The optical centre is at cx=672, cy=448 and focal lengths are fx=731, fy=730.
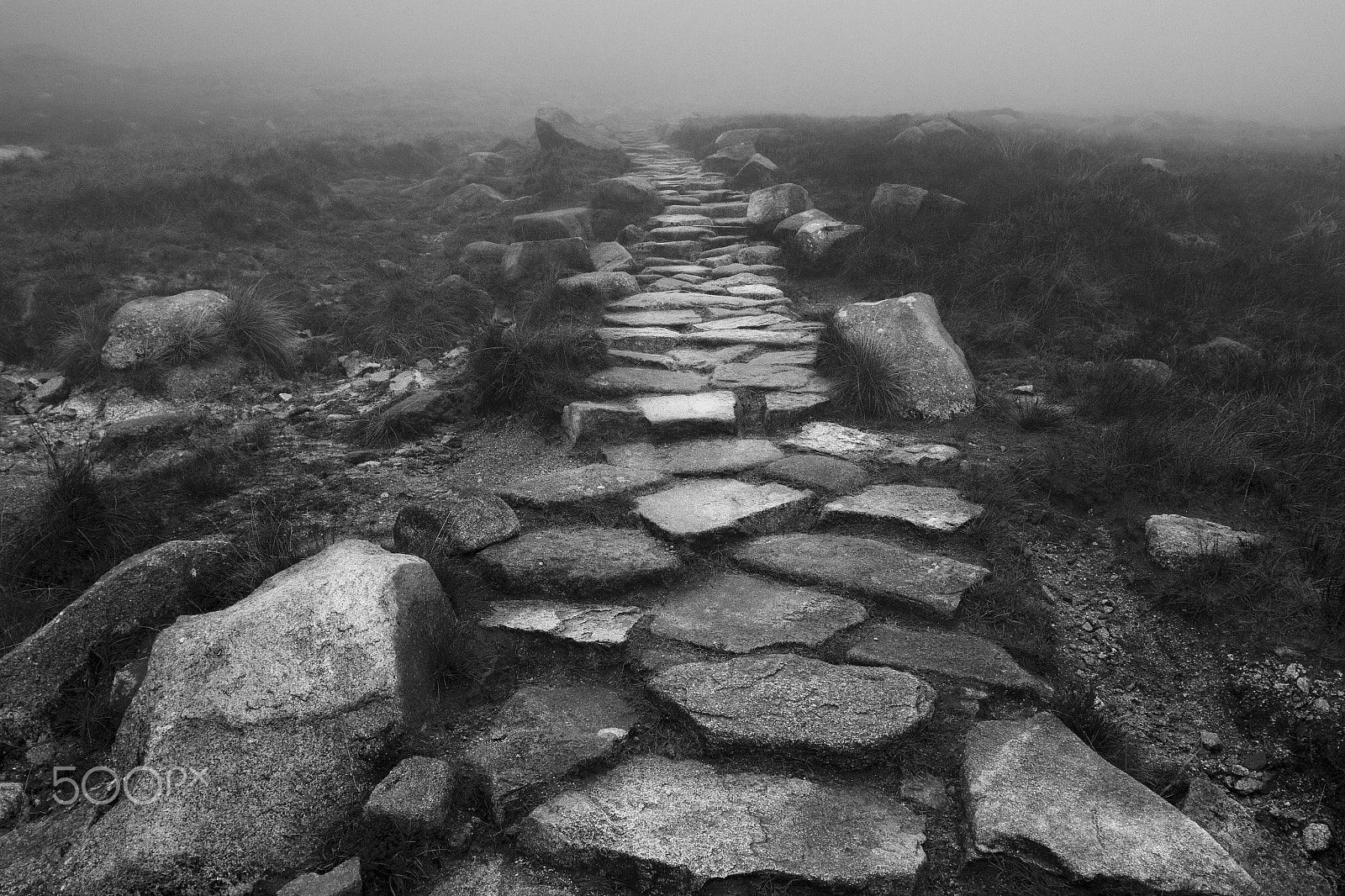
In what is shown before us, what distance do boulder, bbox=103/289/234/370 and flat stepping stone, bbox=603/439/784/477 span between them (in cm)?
372

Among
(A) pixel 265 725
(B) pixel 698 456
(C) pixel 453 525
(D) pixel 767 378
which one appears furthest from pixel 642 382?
(A) pixel 265 725

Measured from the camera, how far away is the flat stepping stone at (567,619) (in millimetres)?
2904

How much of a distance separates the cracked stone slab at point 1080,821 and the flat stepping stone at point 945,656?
25cm

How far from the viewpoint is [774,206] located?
868 cm

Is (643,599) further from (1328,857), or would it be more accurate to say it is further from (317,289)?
(317,289)

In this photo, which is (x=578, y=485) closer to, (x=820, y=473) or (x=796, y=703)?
(x=820, y=473)

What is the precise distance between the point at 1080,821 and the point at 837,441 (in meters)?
2.76

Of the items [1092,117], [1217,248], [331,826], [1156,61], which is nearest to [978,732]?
[331,826]

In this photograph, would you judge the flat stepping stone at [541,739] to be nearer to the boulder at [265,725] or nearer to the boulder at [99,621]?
the boulder at [265,725]

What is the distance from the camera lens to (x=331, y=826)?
7.04 ft

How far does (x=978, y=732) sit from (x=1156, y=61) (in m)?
58.3

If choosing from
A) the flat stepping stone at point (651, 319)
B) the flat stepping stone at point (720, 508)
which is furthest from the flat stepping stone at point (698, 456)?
the flat stepping stone at point (651, 319)

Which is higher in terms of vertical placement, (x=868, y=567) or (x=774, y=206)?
(x=774, y=206)

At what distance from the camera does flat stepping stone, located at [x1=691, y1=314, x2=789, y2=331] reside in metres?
6.35
